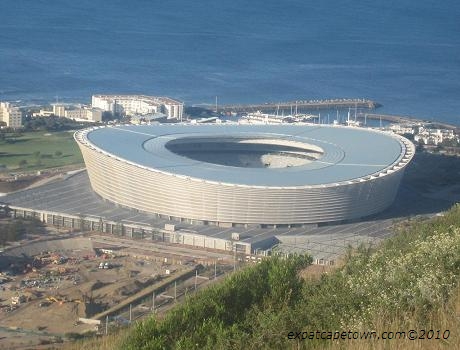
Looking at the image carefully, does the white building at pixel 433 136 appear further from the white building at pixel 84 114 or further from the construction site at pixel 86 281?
the construction site at pixel 86 281

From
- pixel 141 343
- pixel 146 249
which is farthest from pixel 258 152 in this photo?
pixel 141 343

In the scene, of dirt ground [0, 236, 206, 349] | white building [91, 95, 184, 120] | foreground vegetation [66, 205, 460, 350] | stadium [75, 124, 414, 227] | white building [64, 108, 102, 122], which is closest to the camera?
foreground vegetation [66, 205, 460, 350]

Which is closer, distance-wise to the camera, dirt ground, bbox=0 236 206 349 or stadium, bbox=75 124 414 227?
dirt ground, bbox=0 236 206 349

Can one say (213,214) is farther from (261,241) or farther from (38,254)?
(38,254)

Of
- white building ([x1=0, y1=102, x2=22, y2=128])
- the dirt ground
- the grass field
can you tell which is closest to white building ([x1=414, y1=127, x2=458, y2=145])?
the grass field

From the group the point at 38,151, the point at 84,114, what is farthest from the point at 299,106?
the point at 38,151

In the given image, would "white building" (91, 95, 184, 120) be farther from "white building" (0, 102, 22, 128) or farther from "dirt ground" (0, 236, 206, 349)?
"dirt ground" (0, 236, 206, 349)

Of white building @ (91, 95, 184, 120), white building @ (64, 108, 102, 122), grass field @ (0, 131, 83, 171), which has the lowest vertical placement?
grass field @ (0, 131, 83, 171)
